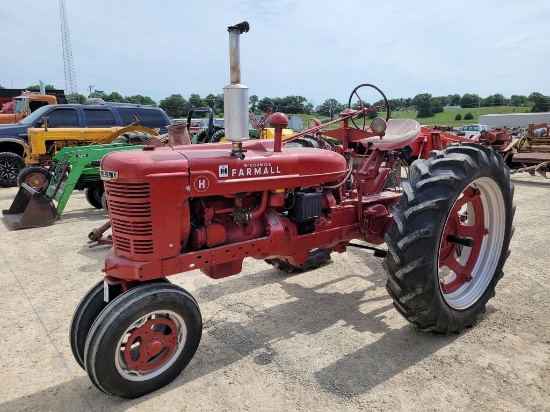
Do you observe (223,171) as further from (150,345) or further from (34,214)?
(34,214)

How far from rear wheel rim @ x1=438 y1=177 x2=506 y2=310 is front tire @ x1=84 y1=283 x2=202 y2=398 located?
2.06 meters

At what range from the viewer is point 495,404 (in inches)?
97.3

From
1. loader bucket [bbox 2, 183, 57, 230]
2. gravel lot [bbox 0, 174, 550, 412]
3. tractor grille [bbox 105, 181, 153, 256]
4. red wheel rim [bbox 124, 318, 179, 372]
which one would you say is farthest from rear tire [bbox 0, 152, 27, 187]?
red wheel rim [bbox 124, 318, 179, 372]

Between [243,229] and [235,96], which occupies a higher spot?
[235,96]

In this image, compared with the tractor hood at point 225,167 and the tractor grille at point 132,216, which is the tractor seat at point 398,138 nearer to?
the tractor hood at point 225,167

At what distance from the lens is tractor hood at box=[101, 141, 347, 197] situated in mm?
A: 2486

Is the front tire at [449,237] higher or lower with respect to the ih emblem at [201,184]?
lower

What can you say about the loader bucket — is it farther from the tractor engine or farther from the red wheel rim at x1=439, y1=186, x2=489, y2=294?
the red wheel rim at x1=439, y1=186, x2=489, y2=294

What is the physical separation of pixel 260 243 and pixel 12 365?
181 centimetres

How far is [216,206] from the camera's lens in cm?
289

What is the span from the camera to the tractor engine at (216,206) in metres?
2.52

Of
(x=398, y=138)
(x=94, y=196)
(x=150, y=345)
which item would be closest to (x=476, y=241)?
(x=398, y=138)

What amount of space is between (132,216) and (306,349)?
1.50 metres

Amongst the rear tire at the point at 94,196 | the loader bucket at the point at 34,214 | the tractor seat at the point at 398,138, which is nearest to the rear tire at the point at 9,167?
the rear tire at the point at 94,196
